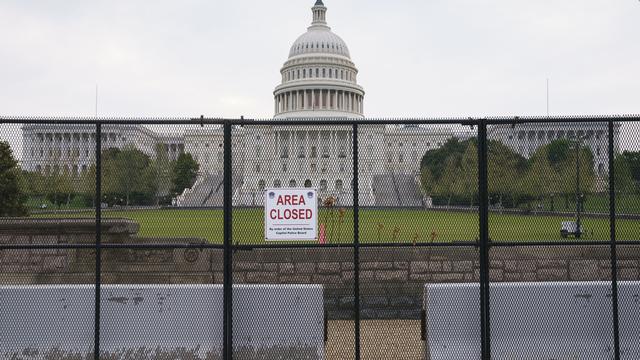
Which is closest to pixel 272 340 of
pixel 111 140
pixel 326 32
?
pixel 111 140

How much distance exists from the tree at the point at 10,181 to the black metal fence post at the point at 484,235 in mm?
5481

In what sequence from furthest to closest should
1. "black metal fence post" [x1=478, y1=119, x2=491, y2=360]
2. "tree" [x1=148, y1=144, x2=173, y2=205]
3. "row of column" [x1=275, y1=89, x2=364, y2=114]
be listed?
"row of column" [x1=275, y1=89, x2=364, y2=114], "tree" [x1=148, y1=144, x2=173, y2=205], "black metal fence post" [x1=478, y1=119, x2=491, y2=360]

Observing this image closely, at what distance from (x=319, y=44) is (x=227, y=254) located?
414ft

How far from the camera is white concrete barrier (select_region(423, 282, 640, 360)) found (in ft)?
22.3

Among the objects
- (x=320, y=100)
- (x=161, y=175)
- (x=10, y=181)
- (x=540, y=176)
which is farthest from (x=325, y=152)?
(x=320, y=100)

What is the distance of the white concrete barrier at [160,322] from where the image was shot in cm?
673

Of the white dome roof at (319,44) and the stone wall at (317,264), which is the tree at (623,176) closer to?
the stone wall at (317,264)

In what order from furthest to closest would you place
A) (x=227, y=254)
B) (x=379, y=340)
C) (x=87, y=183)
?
(x=379, y=340) → (x=87, y=183) → (x=227, y=254)

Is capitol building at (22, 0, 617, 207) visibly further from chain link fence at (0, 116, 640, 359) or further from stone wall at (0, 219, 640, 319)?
stone wall at (0, 219, 640, 319)

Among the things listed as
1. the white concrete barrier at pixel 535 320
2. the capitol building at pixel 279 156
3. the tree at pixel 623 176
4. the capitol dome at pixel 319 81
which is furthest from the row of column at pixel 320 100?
the white concrete barrier at pixel 535 320

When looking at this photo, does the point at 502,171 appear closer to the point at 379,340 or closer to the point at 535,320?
the point at 535,320

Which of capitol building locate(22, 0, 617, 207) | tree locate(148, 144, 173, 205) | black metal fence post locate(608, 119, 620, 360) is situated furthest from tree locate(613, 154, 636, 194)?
tree locate(148, 144, 173, 205)

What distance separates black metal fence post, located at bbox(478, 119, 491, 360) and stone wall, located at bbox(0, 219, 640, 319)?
10.6 feet

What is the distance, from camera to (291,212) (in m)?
6.73
